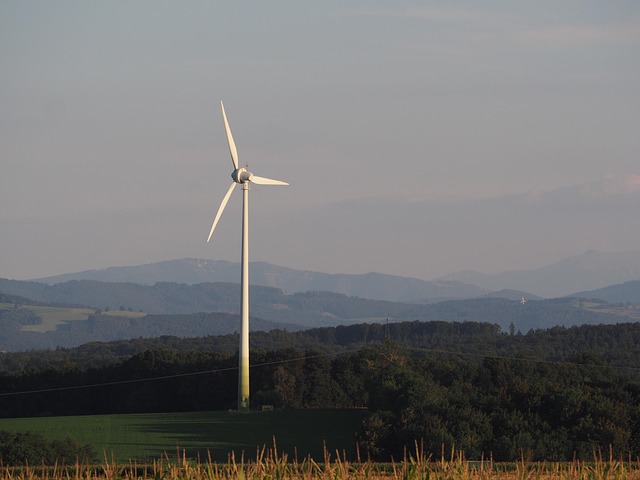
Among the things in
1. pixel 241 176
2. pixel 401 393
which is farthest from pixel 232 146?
pixel 401 393

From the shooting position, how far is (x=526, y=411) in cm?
7875

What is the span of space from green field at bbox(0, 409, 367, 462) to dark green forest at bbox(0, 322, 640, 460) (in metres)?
4.70

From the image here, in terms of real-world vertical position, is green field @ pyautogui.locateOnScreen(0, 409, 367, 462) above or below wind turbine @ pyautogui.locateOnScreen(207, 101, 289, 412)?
below

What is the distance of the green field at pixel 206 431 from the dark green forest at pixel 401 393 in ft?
15.4

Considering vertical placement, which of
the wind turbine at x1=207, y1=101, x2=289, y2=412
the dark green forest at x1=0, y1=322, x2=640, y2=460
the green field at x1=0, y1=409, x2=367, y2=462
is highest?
the wind turbine at x1=207, y1=101, x2=289, y2=412

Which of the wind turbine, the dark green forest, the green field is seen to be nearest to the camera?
the dark green forest

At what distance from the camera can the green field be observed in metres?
83.2

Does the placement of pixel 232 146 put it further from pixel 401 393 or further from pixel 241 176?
pixel 401 393

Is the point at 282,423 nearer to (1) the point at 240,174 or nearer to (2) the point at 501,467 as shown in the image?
(1) the point at 240,174

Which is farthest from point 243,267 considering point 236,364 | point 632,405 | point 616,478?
point 616,478

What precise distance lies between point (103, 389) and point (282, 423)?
3784 cm

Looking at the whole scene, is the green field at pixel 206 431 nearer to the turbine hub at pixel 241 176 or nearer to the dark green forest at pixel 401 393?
the dark green forest at pixel 401 393

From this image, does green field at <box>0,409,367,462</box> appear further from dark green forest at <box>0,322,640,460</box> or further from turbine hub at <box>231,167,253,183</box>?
turbine hub at <box>231,167,253,183</box>

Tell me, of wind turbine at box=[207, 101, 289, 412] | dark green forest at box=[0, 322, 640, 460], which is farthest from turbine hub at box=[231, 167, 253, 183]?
dark green forest at box=[0, 322, 640, 460]
